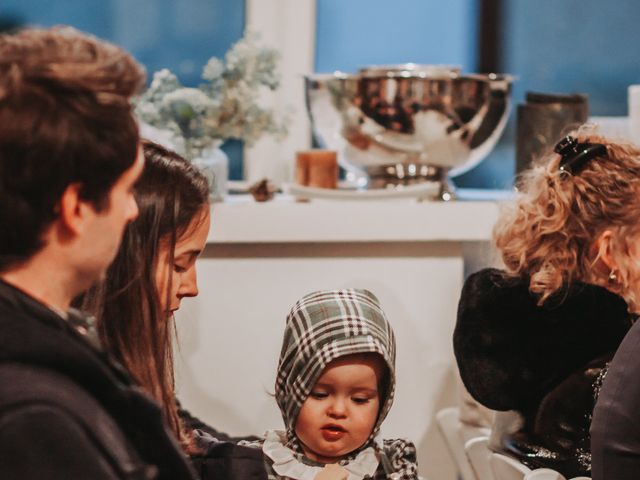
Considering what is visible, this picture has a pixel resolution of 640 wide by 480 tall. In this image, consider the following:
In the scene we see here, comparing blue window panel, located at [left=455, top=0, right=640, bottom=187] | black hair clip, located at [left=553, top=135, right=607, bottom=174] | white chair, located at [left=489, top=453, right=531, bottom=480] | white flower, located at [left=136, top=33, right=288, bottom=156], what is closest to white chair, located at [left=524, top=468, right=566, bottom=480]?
white chair, located at [left=489, top=453, right=531, bottom=480]

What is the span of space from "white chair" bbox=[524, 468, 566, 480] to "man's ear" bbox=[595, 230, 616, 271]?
1.18ft

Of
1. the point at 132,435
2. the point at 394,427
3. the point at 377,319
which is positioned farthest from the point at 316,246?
the point at 132,435

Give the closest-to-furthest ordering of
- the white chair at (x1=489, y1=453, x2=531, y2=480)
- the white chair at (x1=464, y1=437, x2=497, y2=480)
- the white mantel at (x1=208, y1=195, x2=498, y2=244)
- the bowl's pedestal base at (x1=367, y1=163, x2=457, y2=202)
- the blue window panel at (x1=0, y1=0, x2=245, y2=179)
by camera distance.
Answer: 1. the white chair at (x1=489, y1=453, x2=531, y2=480)
2. the white chair at (x1=464, y1=437, x2=497, y2=480)
3. the white mantel at (x1=208, y1=195, x2=498, y2=244)
4. the bowl's pedestal base at (x1=367, y1=163, x2=457, y2=202)
5. the blue window panel at (x1=0, y1=0, x2=245, y2=179)

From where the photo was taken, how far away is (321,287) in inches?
92.4

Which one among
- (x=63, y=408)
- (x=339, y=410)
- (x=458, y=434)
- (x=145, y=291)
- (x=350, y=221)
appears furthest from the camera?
(x=350, y=221)

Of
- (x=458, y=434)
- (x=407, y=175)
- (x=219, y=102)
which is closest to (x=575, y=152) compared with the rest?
(x=458, y=434)

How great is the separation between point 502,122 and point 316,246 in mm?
526

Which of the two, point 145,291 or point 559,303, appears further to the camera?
point 559,303

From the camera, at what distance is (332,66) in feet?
9.43

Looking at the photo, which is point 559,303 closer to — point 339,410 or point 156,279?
point 339,410

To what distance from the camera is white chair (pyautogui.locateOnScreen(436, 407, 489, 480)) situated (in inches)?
80.4

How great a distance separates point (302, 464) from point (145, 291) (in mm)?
380

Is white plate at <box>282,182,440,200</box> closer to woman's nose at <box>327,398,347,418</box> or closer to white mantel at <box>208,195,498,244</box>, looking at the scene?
white mantel at <box>208,195,498,244</box>

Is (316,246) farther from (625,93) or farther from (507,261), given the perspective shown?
(625,93)
